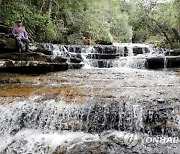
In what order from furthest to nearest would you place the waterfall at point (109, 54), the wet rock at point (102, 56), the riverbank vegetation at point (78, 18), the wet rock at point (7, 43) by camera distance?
the riverbank vegetation at point (78, 18) < the wet rock at point (102, 56) < the waterfall at point (109, 54) < the wet rock at point (7, 43)

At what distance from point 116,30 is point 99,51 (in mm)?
14316

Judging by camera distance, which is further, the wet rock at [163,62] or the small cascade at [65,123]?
the wet rock at [163,62]

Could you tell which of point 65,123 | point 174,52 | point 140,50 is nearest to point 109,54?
point 140,50

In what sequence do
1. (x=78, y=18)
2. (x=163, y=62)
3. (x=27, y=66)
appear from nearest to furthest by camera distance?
(x=27, y=66) → (x=163, y=62) → (x=78, y=18)

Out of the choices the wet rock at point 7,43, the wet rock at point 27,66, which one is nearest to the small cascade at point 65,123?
the wet rock at point 27,66

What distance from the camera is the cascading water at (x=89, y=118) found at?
19.1 ft

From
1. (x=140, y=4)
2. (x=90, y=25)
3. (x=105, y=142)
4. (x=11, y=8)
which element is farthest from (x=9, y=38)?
(x=140, y=4)

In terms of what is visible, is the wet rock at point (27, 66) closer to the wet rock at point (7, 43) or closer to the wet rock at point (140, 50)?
the wet rock at point (7, 43)

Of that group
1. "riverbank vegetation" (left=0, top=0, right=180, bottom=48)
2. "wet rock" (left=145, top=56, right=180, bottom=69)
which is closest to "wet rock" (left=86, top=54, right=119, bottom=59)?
"wet rock" (left=145, top=56, right=180, bottom=69)

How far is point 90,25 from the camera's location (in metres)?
21.8

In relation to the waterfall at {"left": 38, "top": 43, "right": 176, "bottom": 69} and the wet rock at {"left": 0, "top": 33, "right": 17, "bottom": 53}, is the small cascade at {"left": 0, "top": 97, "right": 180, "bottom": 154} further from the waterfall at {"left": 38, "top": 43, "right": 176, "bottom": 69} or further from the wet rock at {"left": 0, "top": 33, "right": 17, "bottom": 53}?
the waterfall at {"left": 38, "top": 43, "right": 176, "bottom": 69}

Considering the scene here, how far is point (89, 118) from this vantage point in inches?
267

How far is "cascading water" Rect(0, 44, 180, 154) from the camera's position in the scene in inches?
229

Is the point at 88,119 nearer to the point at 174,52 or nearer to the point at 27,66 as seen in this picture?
the point at 27,66
